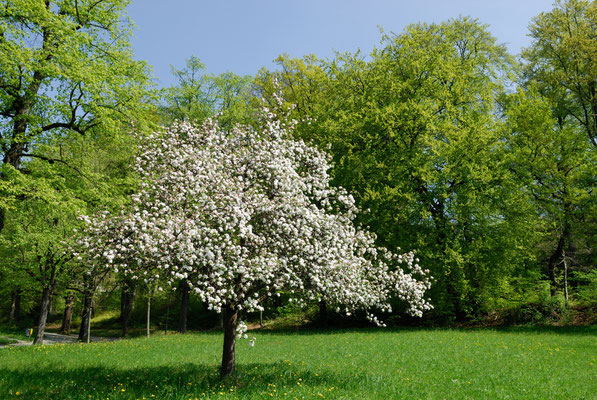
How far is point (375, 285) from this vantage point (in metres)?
11.6

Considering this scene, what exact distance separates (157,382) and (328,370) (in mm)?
4905

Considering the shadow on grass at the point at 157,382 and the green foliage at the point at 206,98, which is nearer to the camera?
the shadow on grass at the point at 157,382

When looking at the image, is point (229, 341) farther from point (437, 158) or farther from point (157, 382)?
point (437, 158)

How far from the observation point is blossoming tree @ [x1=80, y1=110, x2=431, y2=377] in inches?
334

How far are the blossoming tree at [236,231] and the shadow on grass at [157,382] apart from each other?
102 cm

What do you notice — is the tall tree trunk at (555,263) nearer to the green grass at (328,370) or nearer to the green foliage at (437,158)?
the green foliage at (437,158)

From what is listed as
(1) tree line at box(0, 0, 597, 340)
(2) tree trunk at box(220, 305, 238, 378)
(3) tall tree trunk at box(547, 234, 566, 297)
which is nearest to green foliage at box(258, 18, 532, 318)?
(1) tree line at box(0, 0, 597, 340)

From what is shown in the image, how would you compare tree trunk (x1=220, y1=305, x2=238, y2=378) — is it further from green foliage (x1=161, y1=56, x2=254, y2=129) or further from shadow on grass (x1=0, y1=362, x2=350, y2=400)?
green foliage (x1=161, y1=56, x2=254, y2=129)

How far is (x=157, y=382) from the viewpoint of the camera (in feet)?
33.9

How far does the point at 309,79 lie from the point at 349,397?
29.4 meters

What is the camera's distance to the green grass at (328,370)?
9250 mm

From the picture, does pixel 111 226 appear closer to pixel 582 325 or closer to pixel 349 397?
pixel 349 397

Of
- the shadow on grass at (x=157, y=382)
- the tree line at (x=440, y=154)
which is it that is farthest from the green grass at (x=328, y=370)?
the tree line at (x=440, y=154)

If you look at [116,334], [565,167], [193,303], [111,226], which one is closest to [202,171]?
[111,226]
